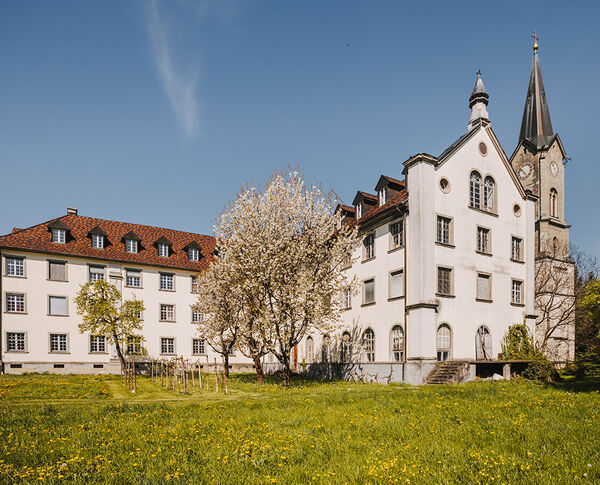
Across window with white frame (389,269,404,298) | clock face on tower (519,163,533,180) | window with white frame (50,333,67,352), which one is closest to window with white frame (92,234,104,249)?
window with white frame (50,333,67,352)

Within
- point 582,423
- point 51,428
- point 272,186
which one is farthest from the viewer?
point 272,186

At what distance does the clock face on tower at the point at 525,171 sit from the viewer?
161 feet

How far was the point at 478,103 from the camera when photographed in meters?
32.6

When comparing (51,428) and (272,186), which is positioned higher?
(272,186)

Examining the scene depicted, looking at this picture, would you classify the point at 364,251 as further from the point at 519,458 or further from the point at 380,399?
the point at 519,458

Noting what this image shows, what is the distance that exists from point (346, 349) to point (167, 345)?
20.1 metres

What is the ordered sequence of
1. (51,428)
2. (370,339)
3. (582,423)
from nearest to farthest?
(582,423)
(51,428)
(370,339)

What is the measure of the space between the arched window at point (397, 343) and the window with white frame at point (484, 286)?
613 cm

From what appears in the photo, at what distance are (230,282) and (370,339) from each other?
35.2ft

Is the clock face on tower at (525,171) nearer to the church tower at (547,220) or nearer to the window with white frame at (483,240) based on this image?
the church tower at (547,220)

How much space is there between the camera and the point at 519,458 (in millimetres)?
7148

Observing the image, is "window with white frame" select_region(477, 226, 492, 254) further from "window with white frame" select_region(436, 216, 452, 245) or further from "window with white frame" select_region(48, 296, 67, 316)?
"window with white frame" select_region(48, 296, 67, 316)

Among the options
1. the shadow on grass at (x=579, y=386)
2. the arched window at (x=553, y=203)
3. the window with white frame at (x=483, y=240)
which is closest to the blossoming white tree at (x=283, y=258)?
the window with white frame at (x=483, y=240)

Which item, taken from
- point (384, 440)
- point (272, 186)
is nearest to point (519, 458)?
point (384, 440)
